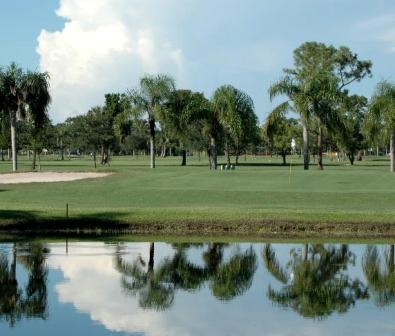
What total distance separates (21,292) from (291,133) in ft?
280

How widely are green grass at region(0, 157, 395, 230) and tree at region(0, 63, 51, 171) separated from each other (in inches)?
554

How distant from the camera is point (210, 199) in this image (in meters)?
38.2

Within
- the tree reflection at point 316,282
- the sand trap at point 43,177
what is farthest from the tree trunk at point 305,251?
the sand trap at point 43,177

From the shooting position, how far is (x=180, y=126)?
71688 mm

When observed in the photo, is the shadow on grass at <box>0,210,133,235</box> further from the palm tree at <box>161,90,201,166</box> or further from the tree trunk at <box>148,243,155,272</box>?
the palm tree at <box>161,90,201,166</box>

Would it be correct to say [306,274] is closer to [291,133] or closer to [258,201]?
[258,201]

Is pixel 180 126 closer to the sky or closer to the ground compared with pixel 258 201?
closer to the sky

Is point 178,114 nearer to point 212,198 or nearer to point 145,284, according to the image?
point 212,198

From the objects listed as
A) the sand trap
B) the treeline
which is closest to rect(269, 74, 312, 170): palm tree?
the treeline

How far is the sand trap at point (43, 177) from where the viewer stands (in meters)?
52.1

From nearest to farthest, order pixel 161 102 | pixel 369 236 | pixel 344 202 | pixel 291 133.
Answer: pixel 369 236 → pixel 344 202 → pixel 161 102 → pixel 291 133

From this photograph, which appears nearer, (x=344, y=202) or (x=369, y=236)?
(x=369, y=236)

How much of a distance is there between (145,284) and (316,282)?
14.4 ft

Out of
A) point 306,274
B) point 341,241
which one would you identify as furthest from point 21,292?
point 341,241
